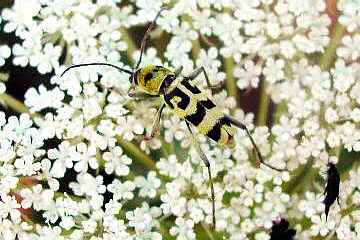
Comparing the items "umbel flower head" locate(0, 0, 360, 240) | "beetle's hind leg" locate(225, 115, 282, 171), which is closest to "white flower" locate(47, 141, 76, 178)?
"umbel flower head" locate(0, 0, 360, 240)

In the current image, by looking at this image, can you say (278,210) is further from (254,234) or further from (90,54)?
(90,54)

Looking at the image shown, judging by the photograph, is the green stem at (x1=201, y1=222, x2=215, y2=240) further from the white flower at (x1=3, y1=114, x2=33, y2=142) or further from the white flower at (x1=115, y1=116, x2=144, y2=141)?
the white flower at (x1=3, y1=114, x2=33, y2=142)

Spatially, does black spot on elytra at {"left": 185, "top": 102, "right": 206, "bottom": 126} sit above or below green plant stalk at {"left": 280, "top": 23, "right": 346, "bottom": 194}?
below

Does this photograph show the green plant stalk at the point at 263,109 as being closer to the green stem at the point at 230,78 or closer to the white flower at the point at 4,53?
the green stem at the point at 230,78

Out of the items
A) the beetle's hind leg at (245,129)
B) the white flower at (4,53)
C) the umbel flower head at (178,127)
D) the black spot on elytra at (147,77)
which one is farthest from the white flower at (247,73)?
the white flower at (4,53)

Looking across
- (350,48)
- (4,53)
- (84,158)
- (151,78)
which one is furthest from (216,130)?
(4,53)

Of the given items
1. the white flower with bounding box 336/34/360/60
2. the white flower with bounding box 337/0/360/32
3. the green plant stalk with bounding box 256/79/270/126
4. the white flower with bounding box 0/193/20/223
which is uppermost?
the white flower with bounding box 337/0/360/32
